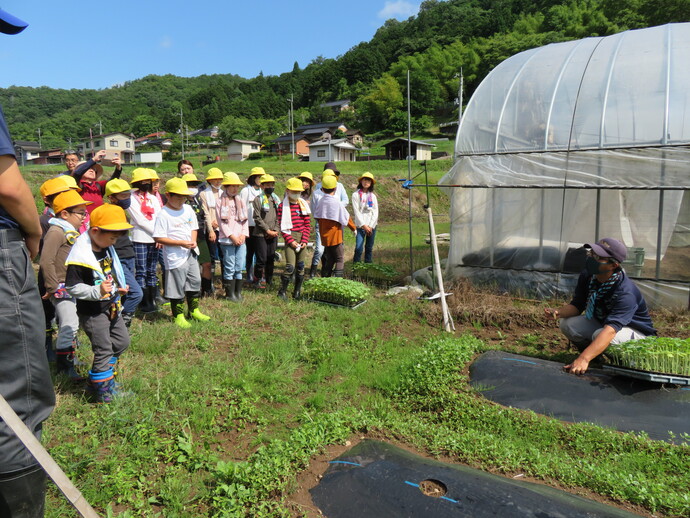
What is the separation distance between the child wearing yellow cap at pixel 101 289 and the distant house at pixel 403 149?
136ft

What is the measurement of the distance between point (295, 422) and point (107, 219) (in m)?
2.40

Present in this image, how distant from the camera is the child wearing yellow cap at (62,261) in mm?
4238

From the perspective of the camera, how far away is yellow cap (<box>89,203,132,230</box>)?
374 cm

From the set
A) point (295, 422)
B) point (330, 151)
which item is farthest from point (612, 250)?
point (330, 151)

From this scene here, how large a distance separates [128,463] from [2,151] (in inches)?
92.3

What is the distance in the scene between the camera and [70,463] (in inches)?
124

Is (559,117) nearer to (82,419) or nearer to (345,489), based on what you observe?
(345,489)

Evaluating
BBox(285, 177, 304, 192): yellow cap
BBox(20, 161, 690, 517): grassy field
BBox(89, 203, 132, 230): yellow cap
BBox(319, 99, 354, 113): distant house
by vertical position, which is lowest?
BBox(20, 161, 690, 517): grassy field

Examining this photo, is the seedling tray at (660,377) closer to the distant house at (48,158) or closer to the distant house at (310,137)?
the distant house at (310,137)

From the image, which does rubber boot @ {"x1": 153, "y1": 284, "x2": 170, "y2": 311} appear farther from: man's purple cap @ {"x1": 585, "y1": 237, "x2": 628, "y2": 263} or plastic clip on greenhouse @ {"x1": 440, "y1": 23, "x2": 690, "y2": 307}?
man's purple cap @ {"x1": 585, "y1": 237, "x2": 628, "y2": 263}

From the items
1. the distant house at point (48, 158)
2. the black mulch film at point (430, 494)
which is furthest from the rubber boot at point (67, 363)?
the distant house at point (48, 158)

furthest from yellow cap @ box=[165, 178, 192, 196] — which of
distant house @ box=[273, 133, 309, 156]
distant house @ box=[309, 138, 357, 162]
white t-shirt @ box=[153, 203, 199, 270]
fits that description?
distant house @ box=[273, 133, 309, 156]

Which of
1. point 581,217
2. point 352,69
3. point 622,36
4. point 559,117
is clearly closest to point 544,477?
point 581,217

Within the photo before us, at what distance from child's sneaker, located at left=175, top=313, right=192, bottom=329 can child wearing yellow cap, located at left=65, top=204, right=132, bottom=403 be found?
1.81m
